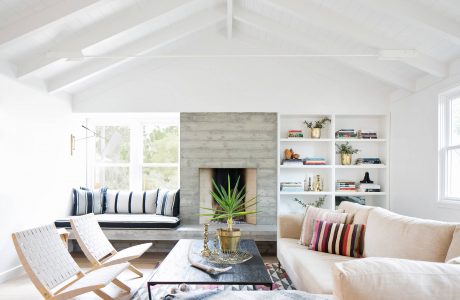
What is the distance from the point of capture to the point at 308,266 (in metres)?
3.06

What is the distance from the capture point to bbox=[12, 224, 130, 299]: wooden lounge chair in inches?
110

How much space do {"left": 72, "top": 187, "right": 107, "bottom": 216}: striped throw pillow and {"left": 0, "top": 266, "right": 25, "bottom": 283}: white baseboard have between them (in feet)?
4.46

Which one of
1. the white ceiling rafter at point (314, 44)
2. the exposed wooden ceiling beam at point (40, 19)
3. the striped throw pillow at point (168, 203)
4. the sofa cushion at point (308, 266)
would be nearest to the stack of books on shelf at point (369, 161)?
the white ceiling rafter at point (314, 44)

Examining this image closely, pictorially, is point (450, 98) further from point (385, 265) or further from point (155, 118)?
point (155, 118)

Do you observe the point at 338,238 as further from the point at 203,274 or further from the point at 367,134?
the point at 367,134

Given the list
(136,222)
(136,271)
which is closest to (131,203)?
(136,222)

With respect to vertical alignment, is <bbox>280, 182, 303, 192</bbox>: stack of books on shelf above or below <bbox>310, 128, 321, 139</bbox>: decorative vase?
below

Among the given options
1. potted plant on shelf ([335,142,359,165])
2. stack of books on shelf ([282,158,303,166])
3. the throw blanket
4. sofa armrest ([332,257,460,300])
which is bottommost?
the throw blanket

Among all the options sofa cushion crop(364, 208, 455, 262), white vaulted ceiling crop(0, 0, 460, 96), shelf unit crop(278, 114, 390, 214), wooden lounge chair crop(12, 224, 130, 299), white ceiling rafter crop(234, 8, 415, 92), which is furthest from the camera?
shelf unit crop(278, 114, 390, 214)

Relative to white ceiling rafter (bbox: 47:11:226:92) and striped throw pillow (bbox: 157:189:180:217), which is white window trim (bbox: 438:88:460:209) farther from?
striped throw pillow (bbox: 157:189:180:217)

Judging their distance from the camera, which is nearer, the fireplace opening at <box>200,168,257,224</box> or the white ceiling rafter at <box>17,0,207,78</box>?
the white ceiling rafter at <box>17,0,207,78</box>

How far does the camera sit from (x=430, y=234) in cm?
252

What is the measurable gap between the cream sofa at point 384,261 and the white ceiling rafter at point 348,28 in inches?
72.5

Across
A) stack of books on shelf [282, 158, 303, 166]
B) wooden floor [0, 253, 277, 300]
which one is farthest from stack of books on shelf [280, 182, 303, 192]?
wooden floor [0, 253, 277, 300]
